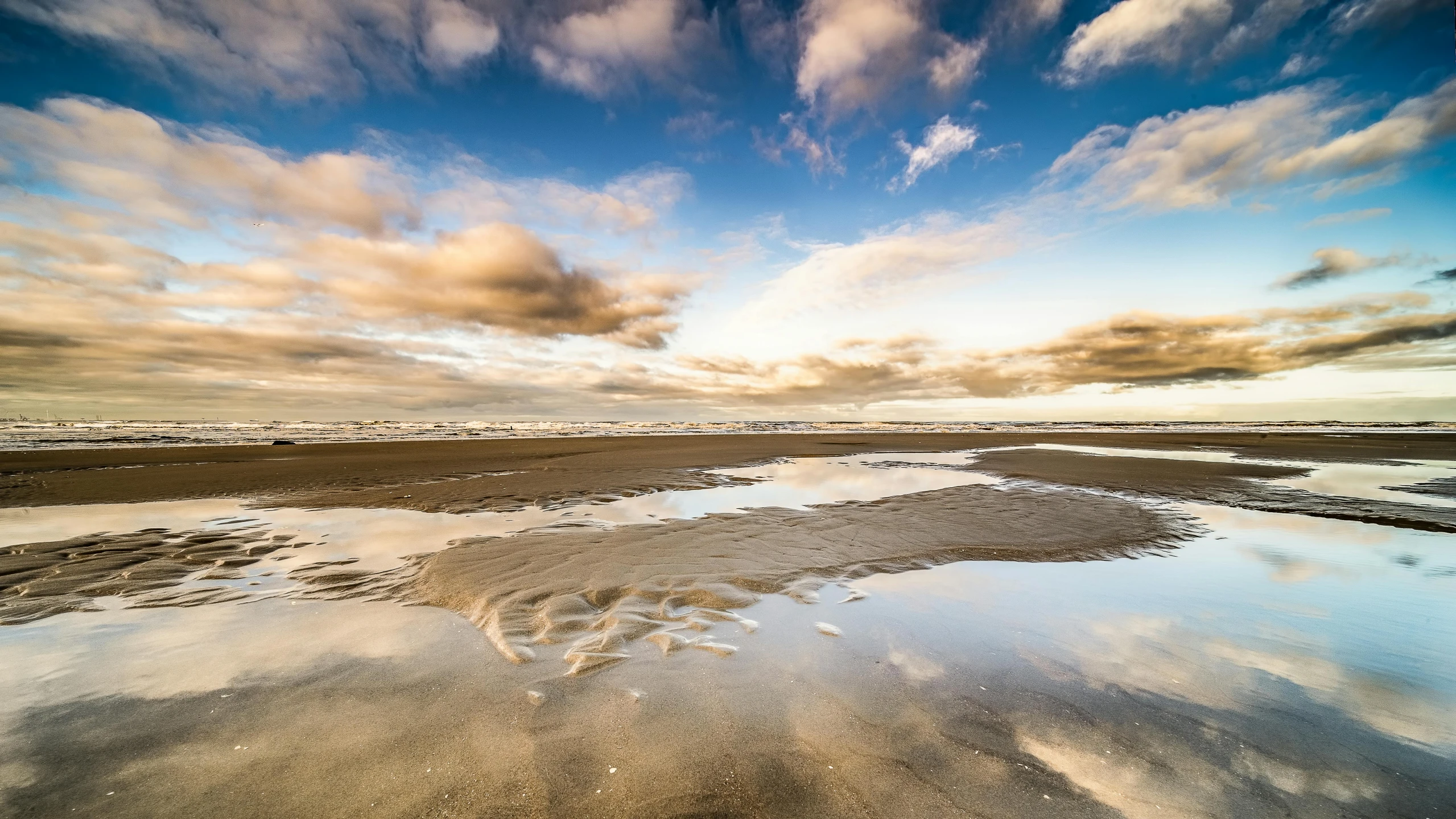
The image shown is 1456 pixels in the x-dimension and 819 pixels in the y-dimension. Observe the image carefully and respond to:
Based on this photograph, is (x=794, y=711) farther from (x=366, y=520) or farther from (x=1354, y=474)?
(x=1354, y=474)

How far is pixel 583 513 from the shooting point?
11.8m

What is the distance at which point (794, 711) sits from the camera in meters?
3.85

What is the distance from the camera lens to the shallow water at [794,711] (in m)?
2.95

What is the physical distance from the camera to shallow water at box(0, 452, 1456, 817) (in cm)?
295

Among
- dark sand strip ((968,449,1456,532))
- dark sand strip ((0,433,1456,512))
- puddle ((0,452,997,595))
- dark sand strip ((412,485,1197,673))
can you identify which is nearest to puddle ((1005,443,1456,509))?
dark sand strip ((968,449,1456,532))

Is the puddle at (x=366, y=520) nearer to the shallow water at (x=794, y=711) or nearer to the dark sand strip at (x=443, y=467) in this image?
the dark sand strip at (x=443, y=467)

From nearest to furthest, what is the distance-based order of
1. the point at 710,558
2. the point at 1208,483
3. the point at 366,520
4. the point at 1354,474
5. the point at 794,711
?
the point at 794,711
the point at 710,558
the point at 366,520
the point at 1208,483
the point at 1354,474

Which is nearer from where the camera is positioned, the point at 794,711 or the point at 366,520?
the point at 794,711

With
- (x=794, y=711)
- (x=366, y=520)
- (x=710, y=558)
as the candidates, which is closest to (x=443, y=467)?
(x=366, y=520)

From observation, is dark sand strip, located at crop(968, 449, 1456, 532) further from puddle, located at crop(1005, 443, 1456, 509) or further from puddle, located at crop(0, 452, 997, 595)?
puddle, located at crop(0, 452, 997, 595)

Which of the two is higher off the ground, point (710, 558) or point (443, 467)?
point (443, 467)

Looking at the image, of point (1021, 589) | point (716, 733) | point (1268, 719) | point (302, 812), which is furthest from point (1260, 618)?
point (302, 812)

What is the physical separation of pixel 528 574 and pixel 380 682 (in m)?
2.89

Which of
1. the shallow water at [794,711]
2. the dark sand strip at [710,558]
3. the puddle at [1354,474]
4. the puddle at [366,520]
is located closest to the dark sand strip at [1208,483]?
the puddle at [1354,474]
